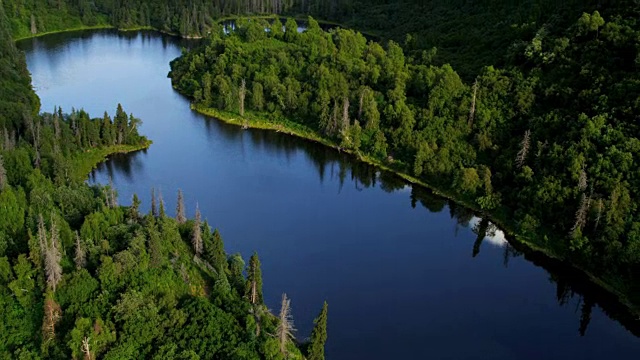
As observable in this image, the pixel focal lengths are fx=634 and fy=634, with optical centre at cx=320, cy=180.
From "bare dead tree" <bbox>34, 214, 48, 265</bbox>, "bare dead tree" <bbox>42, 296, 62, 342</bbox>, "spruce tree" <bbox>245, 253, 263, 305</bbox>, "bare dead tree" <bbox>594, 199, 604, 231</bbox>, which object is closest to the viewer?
"bare dead tree" <bbox>42, 296, 62, 342</bbox>

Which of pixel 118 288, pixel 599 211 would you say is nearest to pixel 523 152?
pixel 599 211

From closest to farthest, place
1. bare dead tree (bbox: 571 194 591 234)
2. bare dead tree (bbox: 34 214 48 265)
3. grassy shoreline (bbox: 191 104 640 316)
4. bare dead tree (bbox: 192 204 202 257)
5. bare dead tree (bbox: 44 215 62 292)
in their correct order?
bare dead tree (bbox: 44 215 62 292), bare dead tree (bbox: 34 214 48 265), bare dead tree (bbox: 192 204 202 257), grassy shoreline (bbox: 191 104 640 316), bare dead tree (bbox: 571 194 591 234)

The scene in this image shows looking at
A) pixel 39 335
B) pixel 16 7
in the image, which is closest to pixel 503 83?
pixel 39 335

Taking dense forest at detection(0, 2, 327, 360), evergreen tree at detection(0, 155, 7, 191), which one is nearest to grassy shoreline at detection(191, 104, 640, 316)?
dense forest at detection(0, 2, 327, 360)

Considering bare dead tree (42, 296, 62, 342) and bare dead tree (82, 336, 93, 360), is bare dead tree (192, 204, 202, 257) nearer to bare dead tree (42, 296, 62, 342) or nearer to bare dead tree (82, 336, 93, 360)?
bare dead tree (42, 296, 62, 342)

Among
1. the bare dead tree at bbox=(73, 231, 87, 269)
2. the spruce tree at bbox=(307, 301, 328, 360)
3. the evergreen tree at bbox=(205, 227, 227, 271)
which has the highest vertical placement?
the bare dead tree at bbox=(73, 231, 87, 269)

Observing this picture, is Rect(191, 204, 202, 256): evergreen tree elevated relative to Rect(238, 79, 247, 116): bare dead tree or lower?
lower
